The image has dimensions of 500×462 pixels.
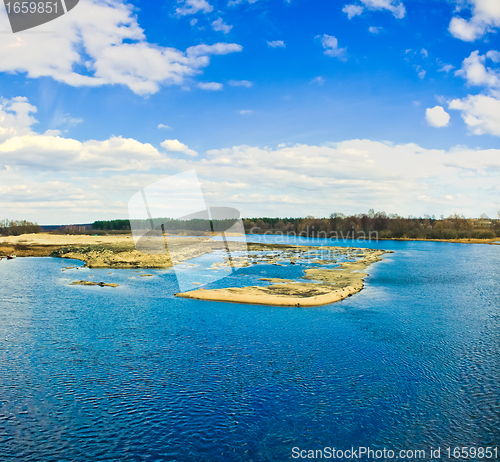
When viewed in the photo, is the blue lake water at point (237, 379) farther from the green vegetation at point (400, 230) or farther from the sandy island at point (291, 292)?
the green vegetation at point (400, 230)

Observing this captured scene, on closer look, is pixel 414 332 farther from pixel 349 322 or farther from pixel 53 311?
pixel 53 311

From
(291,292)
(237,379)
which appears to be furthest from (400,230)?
(237,379)

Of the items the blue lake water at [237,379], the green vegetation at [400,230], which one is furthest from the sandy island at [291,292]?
the green vegetation at [400,230]

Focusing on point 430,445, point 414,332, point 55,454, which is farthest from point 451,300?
point 55,454

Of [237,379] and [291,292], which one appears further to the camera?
[291,292]

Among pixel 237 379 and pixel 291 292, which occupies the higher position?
pixel 291 292

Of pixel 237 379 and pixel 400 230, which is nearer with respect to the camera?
pixel 237 379

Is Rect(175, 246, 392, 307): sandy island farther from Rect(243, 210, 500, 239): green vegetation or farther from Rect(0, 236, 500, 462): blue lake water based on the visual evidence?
Rect(243, 210, 500, 239): green vegetation

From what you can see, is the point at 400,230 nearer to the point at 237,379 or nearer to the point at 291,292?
the point at 291,292

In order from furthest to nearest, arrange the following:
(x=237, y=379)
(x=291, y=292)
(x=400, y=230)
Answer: (x=400, y=230)
(x=291, y=292)
(x=237, y=379)

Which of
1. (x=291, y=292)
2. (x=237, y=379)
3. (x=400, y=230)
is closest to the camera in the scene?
(x=237, y=379)
